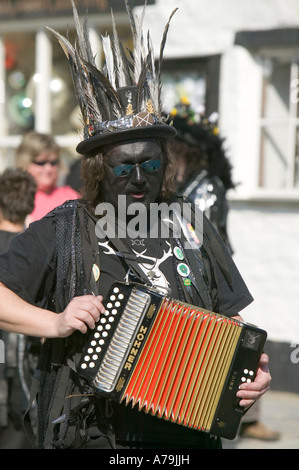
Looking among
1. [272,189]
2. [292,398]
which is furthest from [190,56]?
[292,398]

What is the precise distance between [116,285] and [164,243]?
36cm

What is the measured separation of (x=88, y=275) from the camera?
2824 millimetres

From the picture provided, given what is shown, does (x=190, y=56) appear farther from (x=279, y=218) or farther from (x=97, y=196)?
(x=97, y=196)

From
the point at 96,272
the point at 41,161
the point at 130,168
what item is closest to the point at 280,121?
the point at 41,161

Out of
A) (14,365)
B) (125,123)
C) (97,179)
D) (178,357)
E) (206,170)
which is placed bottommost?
(14,365)

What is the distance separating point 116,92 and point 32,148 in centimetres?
293

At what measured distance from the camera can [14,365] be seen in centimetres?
494

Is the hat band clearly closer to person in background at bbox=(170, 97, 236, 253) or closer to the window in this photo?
person in background at bbox=(170, 97, 236, 253)

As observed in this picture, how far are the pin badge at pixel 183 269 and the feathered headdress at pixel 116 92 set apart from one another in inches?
20.0

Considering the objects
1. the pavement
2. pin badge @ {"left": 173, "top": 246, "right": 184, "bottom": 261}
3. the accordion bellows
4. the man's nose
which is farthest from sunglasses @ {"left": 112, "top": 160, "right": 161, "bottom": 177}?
the pavement

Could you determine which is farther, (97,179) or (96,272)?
(97,179)

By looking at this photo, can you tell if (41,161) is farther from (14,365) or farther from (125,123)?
(125,123)

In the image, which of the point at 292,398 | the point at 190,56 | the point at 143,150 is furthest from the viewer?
the point at 190,56
